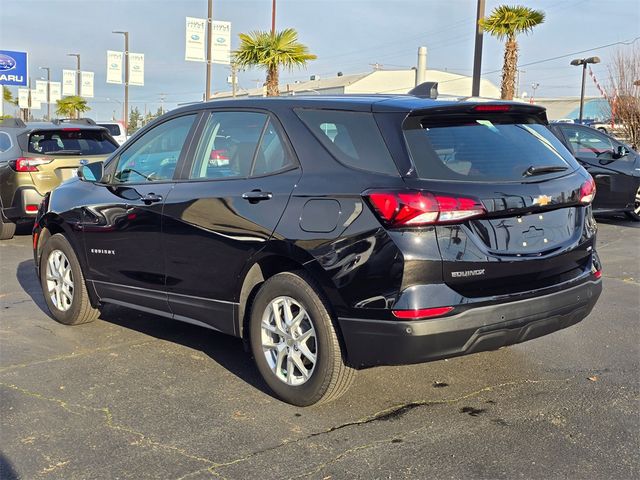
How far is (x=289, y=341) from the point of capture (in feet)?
12.9

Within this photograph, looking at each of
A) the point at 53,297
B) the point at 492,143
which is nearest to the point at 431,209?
the point at 492,143

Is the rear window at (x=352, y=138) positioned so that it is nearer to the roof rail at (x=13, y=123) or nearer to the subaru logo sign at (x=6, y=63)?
the roof rail at (x=13, y=123)

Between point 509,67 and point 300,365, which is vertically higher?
point 509,67

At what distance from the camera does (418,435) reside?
11.7 ft

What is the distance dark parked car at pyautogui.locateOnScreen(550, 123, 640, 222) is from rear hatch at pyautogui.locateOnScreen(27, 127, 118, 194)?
720cm

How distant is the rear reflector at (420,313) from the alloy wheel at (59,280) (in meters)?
3.18

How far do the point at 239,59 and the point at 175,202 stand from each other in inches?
666

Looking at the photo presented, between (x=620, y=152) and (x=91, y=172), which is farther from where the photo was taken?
(x=620, y=152)

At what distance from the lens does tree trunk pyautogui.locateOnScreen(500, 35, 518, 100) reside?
698 inches

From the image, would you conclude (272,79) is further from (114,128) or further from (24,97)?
(24,97)

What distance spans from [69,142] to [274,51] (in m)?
10.5

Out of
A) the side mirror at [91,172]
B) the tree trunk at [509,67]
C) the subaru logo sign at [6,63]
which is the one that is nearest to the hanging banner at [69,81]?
the subaru logo sign at [6,63]

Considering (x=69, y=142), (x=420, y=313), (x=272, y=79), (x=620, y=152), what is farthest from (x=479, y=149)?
(x=272, y=79)

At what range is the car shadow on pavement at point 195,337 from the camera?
182 inches
